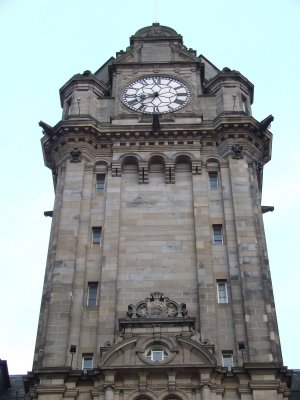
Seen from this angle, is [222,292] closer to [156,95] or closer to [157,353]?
[157,353]

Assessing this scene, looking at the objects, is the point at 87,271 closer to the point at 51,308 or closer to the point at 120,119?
the point at 51,308

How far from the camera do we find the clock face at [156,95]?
175 feet

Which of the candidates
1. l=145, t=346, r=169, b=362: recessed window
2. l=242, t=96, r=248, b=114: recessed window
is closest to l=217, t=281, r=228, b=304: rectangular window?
l=145, t=346, r=169, b=362: recessed window

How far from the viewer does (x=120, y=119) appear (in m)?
52.1

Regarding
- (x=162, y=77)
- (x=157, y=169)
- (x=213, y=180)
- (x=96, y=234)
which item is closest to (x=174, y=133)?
(x=157, y=169)

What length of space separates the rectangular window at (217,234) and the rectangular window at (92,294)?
6.32m

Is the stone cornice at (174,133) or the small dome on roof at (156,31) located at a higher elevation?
the small dome on roof at (156,31)

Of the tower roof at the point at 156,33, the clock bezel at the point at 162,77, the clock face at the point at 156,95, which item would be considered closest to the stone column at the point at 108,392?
the clock bezel at the point at 162,77

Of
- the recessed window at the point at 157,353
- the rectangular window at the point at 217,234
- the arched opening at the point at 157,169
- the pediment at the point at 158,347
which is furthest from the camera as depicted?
the arched opening at the point at 157,169

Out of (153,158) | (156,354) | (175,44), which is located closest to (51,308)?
(156,354)

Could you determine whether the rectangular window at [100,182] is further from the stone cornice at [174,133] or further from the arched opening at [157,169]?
the arched opening at [157,169]

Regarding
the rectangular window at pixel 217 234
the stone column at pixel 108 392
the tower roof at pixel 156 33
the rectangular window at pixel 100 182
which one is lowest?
the stone column at pixel 108 392

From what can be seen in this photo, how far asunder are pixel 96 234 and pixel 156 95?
1262 cm

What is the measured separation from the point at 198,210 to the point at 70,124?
9397 mm
